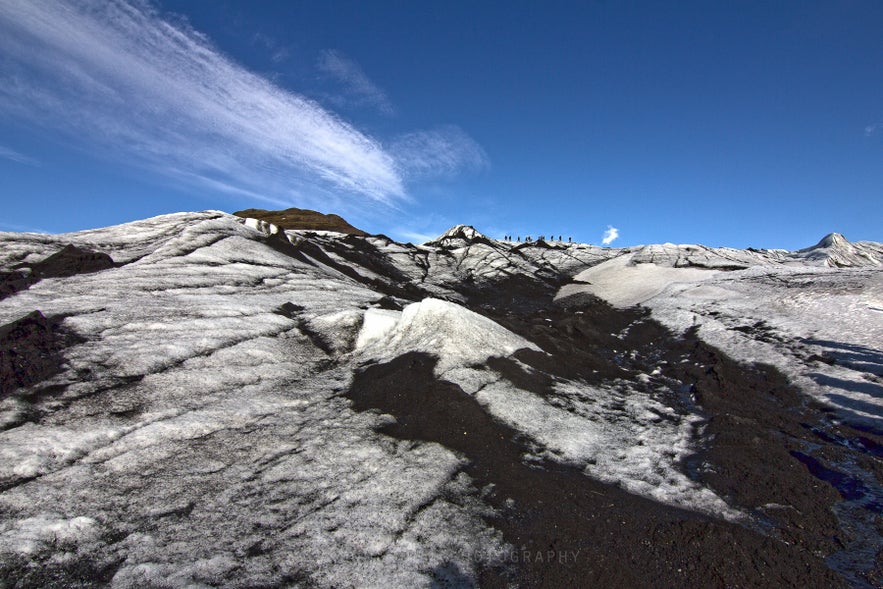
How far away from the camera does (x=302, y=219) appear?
4267 inches

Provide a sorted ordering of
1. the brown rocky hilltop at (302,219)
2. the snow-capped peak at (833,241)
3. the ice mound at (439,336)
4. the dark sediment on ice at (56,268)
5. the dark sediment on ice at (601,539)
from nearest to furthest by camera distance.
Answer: the dark sediment on ice at (601,539)
the ice mound at (439,336)
the dark sediment on ice at (56,268)
the snow-capped peak at (833,241)
the brown rocky hilltop at (302,219)

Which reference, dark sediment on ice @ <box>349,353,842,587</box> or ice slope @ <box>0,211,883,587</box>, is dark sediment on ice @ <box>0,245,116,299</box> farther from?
dark sediment on ice @ <box>349,353,842,587</box>

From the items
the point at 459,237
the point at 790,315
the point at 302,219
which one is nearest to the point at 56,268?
the point at 790,315

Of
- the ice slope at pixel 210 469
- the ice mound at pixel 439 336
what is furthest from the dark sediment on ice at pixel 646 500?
the ice slope at pixel 210 469

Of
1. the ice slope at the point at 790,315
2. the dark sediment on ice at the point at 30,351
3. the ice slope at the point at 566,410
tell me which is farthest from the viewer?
the ice slope at the point at 790,315

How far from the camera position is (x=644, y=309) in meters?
46.8

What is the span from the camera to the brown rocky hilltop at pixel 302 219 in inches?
3949

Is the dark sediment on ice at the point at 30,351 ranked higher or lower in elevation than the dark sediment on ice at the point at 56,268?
lower

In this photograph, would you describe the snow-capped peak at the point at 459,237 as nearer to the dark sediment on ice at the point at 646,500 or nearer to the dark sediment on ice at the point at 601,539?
the dark sediment on ice at the point at 646,500

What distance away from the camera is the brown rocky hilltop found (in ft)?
329

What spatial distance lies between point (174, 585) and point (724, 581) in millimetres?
10627

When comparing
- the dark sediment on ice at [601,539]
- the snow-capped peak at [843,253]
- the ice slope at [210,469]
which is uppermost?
the snow-capped peak at [843,253]

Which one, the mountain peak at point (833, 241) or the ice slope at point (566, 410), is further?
the mountain peak at point (833, 241)

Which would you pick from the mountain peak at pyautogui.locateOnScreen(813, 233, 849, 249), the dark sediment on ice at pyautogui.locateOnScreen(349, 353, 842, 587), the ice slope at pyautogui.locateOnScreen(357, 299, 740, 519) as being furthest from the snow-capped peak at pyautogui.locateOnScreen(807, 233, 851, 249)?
the dark sediment on ice at pyautogui.locateOnScreen(349, 353, 842, 587)
